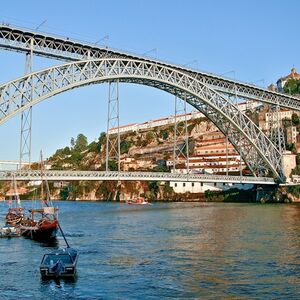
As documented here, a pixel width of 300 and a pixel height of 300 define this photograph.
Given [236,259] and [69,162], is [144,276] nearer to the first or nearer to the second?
[236,259]

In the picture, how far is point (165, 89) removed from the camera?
61781 mm

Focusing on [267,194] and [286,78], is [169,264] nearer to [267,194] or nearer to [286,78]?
[267,194]

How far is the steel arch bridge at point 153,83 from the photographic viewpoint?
44625mm

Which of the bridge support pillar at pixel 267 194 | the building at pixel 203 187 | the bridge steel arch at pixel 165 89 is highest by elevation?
the bridge steel arch at pixel 165 89

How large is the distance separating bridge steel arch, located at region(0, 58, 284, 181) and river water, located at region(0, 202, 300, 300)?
43.4 ft

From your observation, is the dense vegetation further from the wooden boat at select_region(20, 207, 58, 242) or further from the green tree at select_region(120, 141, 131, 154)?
the wooden boat at select_region(20, 207, 58, 242)

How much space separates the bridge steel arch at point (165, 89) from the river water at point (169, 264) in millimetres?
13224

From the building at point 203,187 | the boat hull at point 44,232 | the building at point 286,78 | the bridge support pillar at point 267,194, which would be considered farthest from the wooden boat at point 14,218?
the building at point 286,78

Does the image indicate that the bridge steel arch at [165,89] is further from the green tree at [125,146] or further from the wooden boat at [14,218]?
the green tree at [125,146]

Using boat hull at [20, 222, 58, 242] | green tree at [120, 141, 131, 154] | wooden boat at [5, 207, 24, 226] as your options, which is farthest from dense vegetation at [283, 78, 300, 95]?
boat hull at [20, 222, 58, 242]

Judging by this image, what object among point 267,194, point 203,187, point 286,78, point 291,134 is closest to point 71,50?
point 267,194

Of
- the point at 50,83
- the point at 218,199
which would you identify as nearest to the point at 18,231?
the point at 50,83

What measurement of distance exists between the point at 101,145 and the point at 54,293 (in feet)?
416

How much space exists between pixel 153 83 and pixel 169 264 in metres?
37.0
